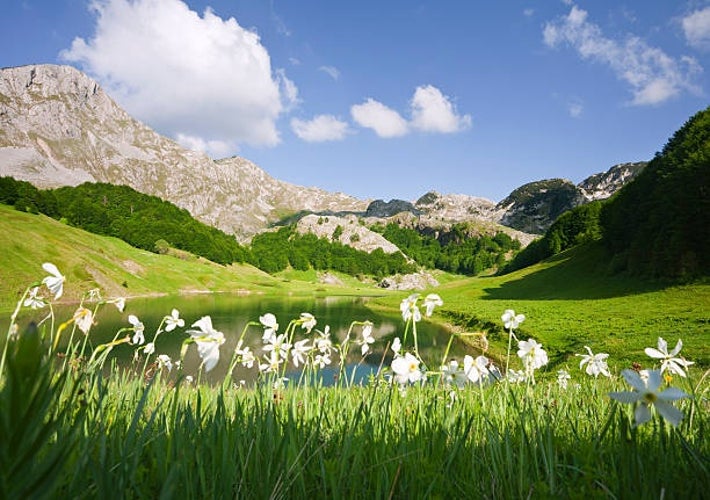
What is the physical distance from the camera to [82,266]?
240 ft

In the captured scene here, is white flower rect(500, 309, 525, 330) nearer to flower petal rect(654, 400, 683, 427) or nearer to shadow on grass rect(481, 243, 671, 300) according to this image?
flower petal rect(654, 400, 683, 427)

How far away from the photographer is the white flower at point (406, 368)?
271 cm

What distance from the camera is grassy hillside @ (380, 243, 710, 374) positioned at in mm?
23109

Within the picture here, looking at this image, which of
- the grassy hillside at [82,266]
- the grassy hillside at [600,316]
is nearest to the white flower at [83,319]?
the grassy hillside at [600,316]

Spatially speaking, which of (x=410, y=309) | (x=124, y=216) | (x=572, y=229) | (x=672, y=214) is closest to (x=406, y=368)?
(x=410, y=309)

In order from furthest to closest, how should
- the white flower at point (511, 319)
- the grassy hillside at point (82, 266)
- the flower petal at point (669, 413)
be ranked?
the grassy hillside at point (82, 266)
the white flower at point (511, 319)
the flower petal at point (669, 413)

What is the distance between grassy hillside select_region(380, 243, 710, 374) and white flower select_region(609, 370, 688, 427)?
5210 mm

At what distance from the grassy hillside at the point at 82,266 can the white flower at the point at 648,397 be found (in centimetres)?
4073

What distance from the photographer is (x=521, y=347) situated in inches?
135

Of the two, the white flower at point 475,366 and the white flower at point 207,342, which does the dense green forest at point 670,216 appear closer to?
the white flower at point 475,366

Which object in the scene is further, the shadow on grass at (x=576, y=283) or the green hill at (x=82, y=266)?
the green hill at (x=82, y=266)

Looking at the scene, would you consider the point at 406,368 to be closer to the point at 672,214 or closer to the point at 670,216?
the point at 672,214

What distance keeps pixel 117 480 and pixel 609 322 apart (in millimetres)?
38164

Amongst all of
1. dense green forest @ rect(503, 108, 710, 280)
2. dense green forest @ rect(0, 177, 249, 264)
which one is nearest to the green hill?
dense green forest @ rect(0, 177, 249, 264)
